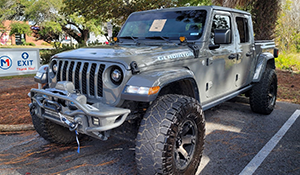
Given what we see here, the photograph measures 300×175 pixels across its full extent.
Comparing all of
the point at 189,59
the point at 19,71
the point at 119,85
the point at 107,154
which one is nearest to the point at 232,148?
the point at 189,59

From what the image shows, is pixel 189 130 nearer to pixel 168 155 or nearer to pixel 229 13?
pixel 168 155

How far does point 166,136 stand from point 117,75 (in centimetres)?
79

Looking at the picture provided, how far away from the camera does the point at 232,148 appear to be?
3893 mm

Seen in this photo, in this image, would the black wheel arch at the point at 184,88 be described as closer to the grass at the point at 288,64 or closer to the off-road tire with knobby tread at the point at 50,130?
the off-road tire with knobby tread at the point at 50,130

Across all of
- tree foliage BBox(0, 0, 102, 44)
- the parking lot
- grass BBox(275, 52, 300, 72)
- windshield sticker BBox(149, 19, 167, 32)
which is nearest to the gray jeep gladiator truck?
windshield sticker BBox(149, 19, 167, 32)

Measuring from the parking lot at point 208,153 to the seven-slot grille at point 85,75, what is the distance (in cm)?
100

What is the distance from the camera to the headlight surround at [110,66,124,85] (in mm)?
2799

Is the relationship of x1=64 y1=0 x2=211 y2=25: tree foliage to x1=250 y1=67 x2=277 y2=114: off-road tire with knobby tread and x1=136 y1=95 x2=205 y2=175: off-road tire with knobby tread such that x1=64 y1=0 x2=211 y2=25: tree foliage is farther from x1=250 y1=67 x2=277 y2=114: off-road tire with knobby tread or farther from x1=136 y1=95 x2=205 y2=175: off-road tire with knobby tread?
x1=136 y1=95 x2=205 y2=175: off-road tire with knobby tread

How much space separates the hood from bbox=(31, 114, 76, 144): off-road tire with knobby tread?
96 centimetres

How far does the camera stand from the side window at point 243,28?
188 inches

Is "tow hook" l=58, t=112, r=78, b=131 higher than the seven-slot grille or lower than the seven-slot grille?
lower

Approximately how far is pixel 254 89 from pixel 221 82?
58.8 inches

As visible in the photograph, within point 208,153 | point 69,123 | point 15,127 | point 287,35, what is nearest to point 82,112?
point 69,123

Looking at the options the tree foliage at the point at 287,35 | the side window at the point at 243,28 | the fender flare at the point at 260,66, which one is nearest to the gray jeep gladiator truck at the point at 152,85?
the side window at the point at 243,28
